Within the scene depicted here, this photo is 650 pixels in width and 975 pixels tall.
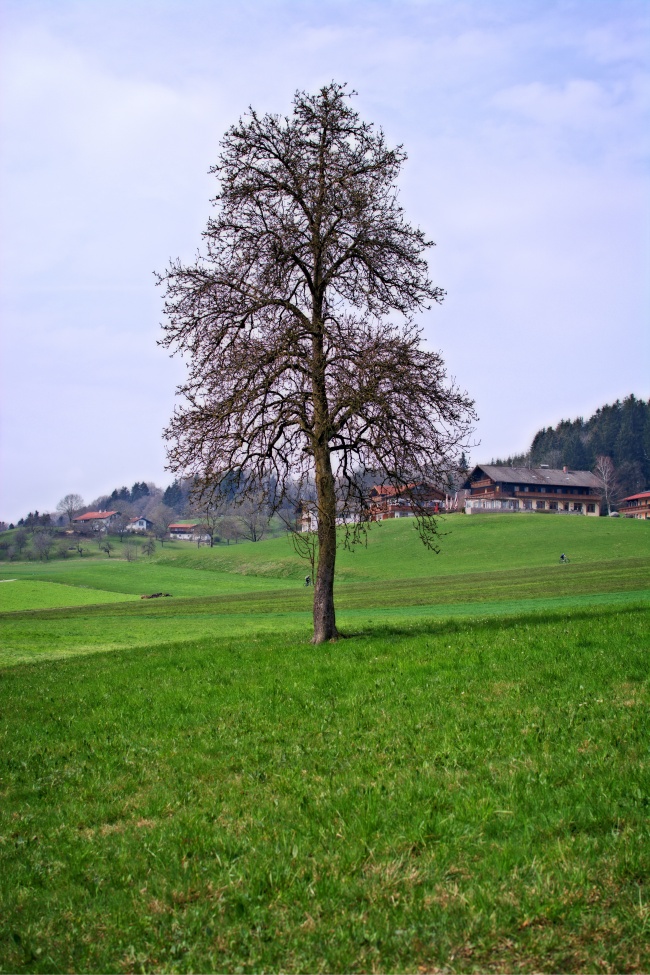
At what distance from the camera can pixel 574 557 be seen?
79.9 meters

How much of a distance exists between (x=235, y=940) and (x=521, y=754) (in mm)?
4310

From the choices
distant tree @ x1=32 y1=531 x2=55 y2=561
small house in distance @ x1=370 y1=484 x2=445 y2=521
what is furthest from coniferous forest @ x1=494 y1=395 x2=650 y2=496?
small house in distance @ x1=370 y1=484 x2=445 y2=521

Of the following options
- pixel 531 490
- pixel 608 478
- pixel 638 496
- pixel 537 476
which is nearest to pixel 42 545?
pixel 531 490

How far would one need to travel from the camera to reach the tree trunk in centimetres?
2095

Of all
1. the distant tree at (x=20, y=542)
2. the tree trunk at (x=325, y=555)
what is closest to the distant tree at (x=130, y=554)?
the distant tree at (x=20, y=542)

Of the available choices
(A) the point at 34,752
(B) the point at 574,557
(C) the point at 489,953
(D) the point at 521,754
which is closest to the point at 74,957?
(C) the point at 489,953

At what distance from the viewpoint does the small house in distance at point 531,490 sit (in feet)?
462

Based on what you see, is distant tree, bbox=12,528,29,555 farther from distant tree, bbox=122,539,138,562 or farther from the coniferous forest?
the coniferous forest

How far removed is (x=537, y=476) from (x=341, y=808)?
144 meters

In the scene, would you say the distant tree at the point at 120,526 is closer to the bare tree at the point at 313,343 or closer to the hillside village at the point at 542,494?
the hillside village at the point at 542,494

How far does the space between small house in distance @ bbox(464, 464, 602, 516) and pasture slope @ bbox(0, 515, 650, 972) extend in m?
125

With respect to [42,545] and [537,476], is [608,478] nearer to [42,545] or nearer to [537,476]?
[537,476]

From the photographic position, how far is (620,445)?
579ft

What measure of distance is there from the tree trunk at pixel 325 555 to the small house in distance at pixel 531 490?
119354 mm
